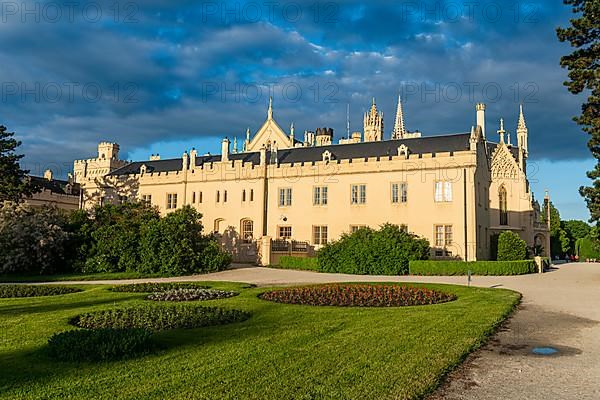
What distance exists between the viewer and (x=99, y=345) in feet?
26.1

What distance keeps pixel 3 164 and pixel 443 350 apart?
38.2 m

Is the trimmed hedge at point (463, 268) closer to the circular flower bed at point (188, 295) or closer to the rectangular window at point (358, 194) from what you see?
the rectangular window at point (358, 194)

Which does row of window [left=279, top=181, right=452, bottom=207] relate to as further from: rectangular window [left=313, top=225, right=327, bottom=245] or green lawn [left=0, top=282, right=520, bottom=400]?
green lawn [left=0, top=282, right=520, bottom=400]

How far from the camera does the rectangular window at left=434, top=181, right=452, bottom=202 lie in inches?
1454

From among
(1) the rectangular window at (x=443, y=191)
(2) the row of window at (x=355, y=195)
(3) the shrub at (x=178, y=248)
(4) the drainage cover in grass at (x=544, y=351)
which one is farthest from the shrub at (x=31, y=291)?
(1) the rectangular window at (x=443, y=191)

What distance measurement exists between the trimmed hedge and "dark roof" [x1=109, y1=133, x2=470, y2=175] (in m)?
11.4

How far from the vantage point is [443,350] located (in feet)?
28.8

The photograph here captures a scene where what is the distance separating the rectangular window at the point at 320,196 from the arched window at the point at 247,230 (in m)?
6.56

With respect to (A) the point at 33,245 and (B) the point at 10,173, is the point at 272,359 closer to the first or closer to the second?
(A) the point at 33,245

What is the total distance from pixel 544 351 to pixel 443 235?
2828cm

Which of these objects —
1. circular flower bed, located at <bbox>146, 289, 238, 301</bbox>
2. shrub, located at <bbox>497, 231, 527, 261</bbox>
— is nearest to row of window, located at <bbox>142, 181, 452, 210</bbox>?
shrub, located at <bbox>497, 231, 527, 261</bbox>

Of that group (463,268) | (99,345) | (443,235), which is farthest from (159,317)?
(443,235)

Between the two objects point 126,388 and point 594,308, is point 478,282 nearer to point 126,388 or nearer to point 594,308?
point 594,308

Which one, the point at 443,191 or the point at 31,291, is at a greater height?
the point at 443,191
